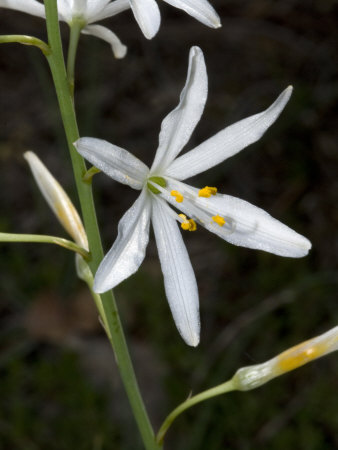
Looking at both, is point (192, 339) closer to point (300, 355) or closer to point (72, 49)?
point (300, 355)

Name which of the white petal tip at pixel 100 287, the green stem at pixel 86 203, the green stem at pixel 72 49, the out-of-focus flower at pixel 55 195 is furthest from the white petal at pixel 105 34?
the white petal tip at pixel 100 287

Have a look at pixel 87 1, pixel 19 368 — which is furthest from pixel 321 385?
pixel 87 1

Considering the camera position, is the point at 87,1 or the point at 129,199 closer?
the point at 87,1

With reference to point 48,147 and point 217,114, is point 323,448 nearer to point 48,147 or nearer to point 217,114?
point 217,114

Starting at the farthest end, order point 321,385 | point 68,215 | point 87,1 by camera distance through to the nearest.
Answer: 1. point 321,385
2. point 68,215
3. point 87,1

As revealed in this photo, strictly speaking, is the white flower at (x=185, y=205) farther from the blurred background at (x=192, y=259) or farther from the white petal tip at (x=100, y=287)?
the blurred background at (x=192, y=259)

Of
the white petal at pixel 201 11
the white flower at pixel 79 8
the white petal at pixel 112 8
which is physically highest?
the white flower at pixel 79 8
